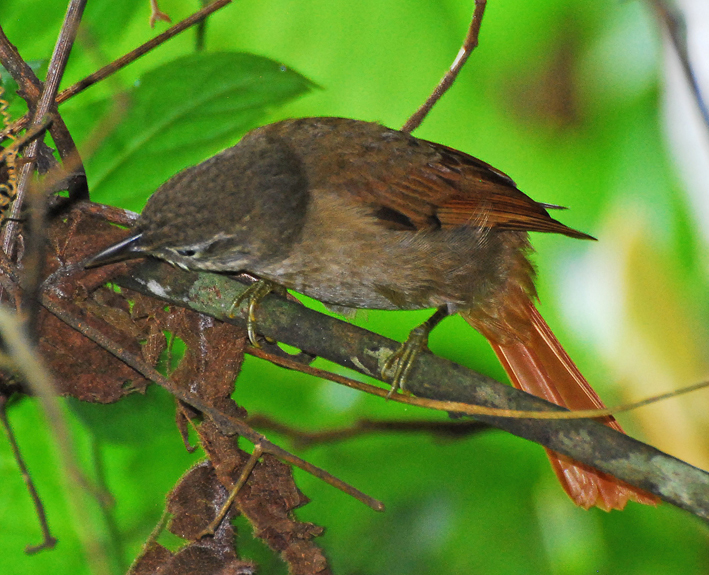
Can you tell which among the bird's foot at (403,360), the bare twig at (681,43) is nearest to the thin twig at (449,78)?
the bare twig at (681,43)

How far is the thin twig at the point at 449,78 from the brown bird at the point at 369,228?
14 cm

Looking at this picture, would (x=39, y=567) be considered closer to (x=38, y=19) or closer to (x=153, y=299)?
(x=153, y=299)

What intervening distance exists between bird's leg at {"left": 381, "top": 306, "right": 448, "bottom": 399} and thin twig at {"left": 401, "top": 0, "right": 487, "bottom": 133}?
0.52 metres

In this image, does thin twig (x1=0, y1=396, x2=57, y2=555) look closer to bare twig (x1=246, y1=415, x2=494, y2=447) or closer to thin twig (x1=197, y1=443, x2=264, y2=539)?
thin twig (x1=197, y1=443, x2=264, y2=539)

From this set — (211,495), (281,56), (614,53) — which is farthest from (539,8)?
(211,495)

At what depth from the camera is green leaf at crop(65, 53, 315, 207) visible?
1.87 m

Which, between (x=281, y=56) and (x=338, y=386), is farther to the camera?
(x=281, y=56)

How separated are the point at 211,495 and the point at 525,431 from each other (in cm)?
69

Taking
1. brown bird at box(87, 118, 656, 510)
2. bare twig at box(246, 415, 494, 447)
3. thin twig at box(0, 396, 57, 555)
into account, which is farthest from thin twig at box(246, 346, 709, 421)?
thin twig at box(0, 396, 57, 555)

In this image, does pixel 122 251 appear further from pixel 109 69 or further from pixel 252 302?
pixel 109 69

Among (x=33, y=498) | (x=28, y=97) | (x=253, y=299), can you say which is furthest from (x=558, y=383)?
(x=28, y=97)

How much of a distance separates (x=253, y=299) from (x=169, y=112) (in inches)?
27.1

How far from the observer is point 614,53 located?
1884 millimetres

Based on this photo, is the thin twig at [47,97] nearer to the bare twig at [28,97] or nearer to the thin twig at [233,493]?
the bare twig at [28,97]
